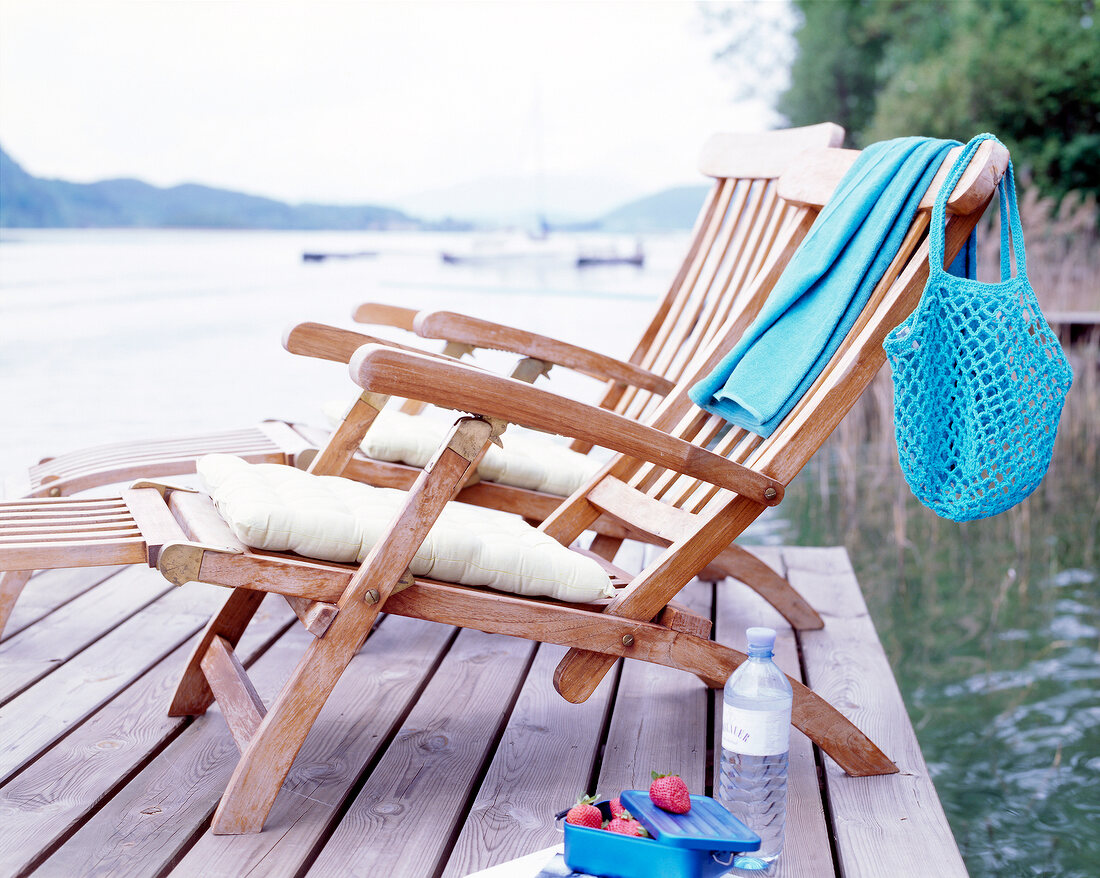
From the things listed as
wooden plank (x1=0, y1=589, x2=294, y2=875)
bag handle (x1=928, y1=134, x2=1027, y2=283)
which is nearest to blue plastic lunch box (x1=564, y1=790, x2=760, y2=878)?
wooden plank (x1=0, y1=589, x2=294, y2=875)

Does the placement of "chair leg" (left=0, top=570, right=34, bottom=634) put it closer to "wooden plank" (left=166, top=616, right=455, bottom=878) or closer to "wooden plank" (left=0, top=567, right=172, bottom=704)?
"wooden plank" (left=0, top=567, right=172, bottom=704)

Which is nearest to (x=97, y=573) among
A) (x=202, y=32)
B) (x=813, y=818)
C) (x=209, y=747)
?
(x=209, y=747)

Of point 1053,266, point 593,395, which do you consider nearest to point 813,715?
point 1053,266

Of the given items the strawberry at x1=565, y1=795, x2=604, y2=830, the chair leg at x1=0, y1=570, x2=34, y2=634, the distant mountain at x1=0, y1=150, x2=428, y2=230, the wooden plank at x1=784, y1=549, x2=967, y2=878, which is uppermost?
the strawberry at x1=565, y1=795, x2=604, y2=830

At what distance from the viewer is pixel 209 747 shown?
1.75m

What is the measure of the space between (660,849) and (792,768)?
1.87 ft

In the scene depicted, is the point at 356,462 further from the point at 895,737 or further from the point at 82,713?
the point at 895,737

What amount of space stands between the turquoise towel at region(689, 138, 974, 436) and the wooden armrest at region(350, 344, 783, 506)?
0.98 ft

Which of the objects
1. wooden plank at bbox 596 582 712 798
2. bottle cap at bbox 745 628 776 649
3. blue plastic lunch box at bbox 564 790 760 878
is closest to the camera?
blue plastic lunch box at bbox 564 790 760 878

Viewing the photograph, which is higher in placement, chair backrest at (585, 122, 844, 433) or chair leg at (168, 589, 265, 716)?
chair backrest at (585, 122, 844, 433)

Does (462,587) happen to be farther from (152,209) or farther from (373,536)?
(152,209)

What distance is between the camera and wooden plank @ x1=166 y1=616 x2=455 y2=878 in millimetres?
1391

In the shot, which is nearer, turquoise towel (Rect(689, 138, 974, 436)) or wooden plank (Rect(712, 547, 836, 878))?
wooden plank (Rect(712, 547, 836, 878))

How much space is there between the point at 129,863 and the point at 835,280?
4.78 ft
